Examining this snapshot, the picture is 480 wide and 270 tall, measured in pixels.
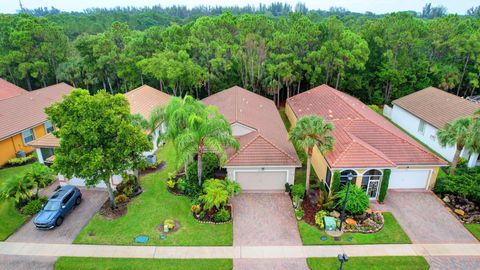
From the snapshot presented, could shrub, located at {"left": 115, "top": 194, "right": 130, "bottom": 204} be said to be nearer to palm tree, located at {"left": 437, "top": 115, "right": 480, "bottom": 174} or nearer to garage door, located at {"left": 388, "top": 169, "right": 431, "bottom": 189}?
garage door, located at {"left": 388, "top": 169, "right": 431, "bottom": 189}

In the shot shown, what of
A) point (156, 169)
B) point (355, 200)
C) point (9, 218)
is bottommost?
point (9, 218)

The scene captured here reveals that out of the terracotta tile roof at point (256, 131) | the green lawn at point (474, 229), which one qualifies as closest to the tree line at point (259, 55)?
the terracotta tile roof at point (256, 131)

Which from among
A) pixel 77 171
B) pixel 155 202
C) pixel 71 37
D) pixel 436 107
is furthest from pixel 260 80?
pixel 71 37

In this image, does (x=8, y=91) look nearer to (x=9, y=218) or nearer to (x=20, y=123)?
(x=20, y=123)

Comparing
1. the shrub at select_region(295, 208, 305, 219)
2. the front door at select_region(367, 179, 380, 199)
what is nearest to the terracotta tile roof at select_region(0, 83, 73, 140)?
the shrub at select_region(295, 208, 305, 219)

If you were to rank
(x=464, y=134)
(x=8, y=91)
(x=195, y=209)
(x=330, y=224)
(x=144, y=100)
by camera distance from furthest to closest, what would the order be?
(x=8, y=91), (x=144, y=100), (x=464, y=134), (x=195, y=209), (x=330, y=224)

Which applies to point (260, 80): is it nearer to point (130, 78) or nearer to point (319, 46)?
point (319, 46)

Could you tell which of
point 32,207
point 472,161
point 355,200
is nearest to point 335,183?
point 355,200
